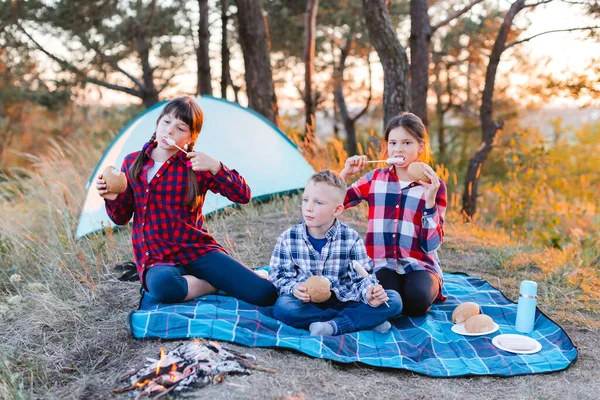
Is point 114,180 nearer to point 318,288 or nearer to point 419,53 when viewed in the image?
point 318,288

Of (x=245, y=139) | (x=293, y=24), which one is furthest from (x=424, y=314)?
(x=293, y=24)

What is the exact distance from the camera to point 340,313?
3.00m

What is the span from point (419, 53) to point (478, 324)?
5.23 meters

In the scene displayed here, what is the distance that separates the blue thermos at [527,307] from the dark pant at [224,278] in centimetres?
137

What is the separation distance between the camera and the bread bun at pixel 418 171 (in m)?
3.18

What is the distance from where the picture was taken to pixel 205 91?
9.97 m

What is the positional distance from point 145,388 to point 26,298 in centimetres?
188

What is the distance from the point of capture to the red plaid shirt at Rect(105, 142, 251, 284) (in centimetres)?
319

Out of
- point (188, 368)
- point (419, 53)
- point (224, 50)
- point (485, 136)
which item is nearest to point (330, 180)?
point (188, 368)

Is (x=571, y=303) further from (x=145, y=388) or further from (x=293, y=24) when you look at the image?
(x=293, y=24)

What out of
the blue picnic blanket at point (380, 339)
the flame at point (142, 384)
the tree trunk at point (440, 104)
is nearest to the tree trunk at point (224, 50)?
the tree trunk at point (440, 104)

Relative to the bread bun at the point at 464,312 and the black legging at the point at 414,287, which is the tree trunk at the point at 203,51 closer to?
the black legging at the point at 414,287

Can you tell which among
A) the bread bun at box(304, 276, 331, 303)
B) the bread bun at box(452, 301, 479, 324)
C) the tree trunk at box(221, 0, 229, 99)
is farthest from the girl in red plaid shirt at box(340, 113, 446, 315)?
the tree trunk at box(221, 0, 229, 99)

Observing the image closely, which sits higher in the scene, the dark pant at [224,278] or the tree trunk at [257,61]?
the tree trunk at [257,61]
